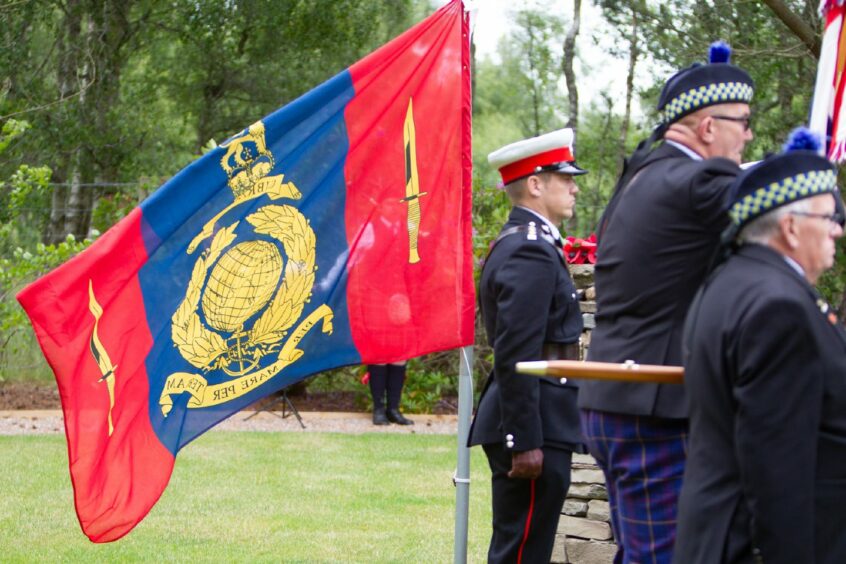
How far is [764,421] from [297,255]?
10.5ft

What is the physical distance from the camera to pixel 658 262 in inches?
146

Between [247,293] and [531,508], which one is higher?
[247,293]

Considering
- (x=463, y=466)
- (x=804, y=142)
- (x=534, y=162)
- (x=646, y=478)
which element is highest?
(x=804, y=142)

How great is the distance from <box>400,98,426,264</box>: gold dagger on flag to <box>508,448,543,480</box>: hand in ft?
3.84

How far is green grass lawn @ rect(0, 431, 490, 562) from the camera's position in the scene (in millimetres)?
7746

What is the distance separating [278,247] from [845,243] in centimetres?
1061

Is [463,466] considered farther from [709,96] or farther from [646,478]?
[709,96]

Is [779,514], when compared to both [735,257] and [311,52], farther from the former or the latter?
[311,52]

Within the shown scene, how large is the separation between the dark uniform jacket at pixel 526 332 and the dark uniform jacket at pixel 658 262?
904 mm

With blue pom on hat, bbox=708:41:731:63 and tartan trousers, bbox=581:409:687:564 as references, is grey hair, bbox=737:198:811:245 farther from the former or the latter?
blue pom on hat, bbox=708:41:731:63

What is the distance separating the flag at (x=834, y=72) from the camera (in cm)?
451

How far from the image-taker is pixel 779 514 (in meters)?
2.78

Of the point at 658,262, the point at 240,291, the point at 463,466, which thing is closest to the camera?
the point at 658,262

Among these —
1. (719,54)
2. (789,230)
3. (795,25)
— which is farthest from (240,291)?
(795,25)
